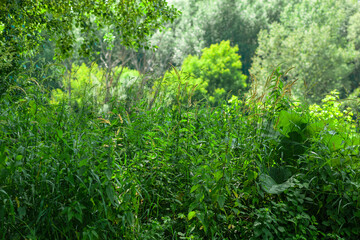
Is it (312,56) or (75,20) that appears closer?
(75,20)

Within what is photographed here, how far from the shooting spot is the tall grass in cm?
217

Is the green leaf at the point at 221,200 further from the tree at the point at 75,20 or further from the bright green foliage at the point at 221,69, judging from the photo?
the bright green foliage at the point at 221,69

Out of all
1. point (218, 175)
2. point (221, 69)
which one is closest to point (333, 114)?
point (218, 175)

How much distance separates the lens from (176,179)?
287 cm

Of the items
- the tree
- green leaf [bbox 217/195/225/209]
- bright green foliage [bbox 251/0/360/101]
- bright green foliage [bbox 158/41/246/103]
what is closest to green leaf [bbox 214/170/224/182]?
green leaf [bbox 217/195/225/209]

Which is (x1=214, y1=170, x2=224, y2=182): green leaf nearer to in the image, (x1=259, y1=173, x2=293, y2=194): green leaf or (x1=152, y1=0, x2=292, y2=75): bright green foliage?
(x1=259, y1=173, x2=293, y2=194): green leaf

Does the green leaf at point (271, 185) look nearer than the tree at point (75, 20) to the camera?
Yes

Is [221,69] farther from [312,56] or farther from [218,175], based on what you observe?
[218,175]

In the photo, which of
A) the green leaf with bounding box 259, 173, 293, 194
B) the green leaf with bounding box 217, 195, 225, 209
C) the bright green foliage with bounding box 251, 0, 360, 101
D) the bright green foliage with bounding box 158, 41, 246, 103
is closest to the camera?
the green leaf with bounding box 217, 195, 225, 209

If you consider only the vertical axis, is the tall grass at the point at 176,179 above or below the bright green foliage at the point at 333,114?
below

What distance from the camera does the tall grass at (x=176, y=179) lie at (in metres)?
2.17

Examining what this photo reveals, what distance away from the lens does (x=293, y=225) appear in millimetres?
2609

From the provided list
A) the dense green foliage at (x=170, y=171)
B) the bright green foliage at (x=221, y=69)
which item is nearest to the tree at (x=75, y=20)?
the dense green foliage at (x=170, y=171)

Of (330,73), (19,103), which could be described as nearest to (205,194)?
(19,103)
